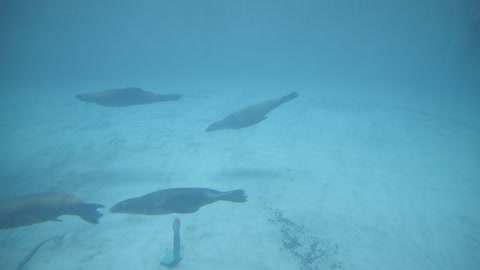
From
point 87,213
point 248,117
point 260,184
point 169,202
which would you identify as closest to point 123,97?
point 87,213

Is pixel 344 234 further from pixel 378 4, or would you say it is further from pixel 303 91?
pixel 378 4

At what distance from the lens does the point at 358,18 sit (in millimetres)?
74688

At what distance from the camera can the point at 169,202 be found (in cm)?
416

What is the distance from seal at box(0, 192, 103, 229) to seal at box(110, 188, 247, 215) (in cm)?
54

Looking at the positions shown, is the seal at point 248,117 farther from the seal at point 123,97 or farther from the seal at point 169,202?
the seal at point 169,202

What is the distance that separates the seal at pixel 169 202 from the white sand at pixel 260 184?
69.3 inches

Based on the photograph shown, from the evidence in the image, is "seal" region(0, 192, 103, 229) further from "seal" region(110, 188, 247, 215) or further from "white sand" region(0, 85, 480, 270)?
"white sand" region(0, 85, 480, 270)

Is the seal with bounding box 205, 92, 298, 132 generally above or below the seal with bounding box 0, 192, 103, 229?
above

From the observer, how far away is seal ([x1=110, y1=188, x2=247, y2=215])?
164 inches

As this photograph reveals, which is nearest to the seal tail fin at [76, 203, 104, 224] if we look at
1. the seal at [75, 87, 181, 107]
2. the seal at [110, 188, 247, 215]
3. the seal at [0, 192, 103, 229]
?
the seal at [0, 192, 103, 229]

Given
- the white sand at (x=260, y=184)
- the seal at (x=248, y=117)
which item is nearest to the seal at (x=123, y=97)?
the seal at (x=248, y=117)

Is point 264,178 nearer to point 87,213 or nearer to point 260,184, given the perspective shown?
point 260,184

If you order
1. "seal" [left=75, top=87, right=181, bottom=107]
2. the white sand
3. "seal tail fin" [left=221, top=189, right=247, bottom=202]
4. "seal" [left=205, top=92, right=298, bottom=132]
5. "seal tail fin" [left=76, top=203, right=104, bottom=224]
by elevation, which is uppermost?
"seal" [left=75, top=87, right=181, bottom=107]

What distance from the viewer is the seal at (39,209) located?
4.12 meters
